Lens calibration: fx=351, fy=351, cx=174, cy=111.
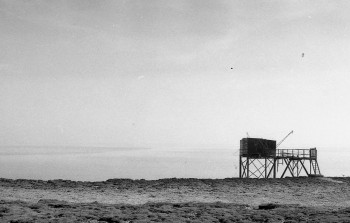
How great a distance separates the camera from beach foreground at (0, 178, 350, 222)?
10031mm

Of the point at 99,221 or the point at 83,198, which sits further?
the point at 83,198

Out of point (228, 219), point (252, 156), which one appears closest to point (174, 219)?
point (228, 219)

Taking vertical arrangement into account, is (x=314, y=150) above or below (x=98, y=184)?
above

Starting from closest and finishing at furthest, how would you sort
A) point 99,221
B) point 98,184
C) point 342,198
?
point 99,221 < point 342,198 < point 98,184

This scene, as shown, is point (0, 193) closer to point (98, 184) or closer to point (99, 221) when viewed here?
point (98, 184)

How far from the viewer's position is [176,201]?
14523 mm

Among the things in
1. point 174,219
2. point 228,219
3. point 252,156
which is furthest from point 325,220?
point 252,156

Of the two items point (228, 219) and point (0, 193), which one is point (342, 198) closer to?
point (228, 219)

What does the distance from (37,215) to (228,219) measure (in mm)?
5354

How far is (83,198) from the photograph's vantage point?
595 inches

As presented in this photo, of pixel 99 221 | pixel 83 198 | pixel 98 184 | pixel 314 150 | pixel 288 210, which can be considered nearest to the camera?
pixel 99 221

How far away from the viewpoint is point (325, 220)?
9.67m

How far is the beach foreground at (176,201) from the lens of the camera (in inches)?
395

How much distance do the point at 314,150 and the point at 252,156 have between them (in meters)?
7.65
